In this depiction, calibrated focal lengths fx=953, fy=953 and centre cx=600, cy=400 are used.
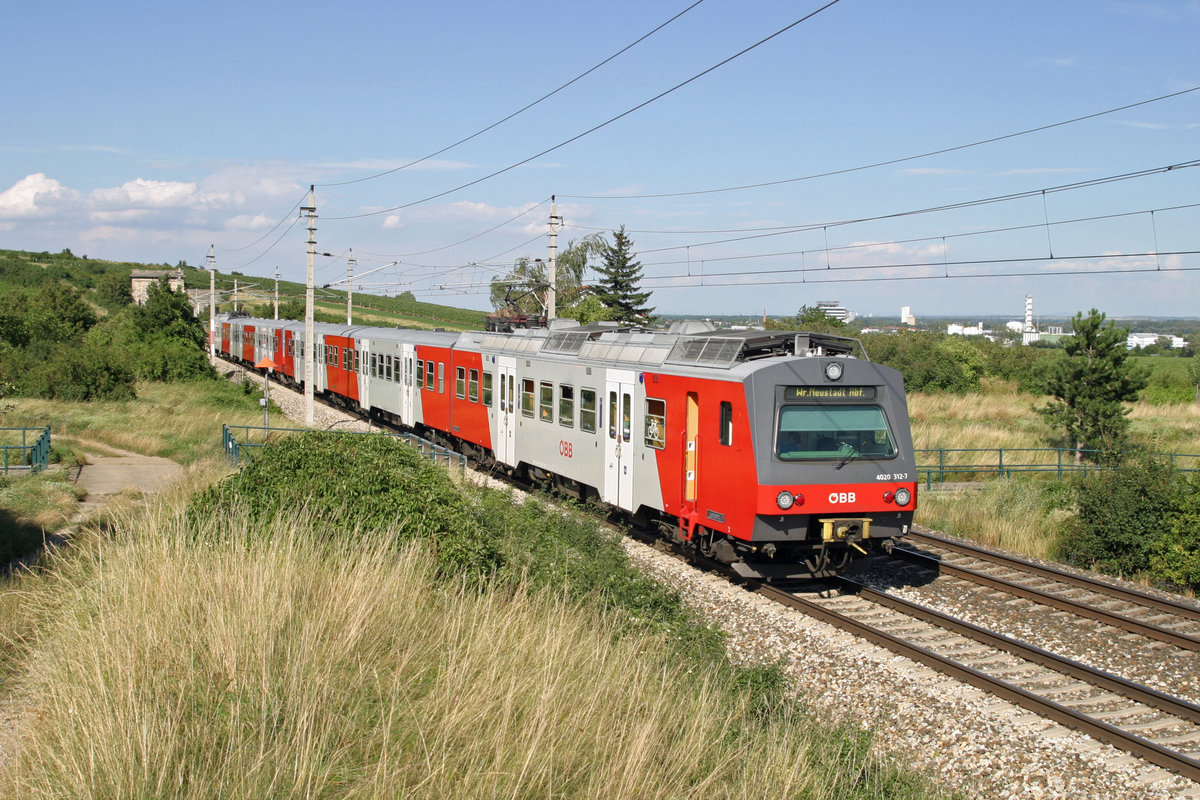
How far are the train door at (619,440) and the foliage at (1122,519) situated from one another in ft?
22.8

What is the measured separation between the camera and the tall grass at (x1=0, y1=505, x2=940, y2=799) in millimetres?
4285

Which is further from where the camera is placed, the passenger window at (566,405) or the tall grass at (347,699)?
the passenger window at (566,405)

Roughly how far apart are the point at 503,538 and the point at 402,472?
2375 mm

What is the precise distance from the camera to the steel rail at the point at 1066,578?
1134cm

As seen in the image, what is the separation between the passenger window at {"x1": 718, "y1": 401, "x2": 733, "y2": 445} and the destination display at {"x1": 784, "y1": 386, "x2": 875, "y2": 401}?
70 cm

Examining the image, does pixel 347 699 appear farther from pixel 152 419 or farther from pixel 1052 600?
pixel 152 419

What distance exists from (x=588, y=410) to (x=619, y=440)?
123 centimetres

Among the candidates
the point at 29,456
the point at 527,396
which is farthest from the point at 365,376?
the point at 527,396

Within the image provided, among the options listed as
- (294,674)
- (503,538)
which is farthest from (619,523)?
(294,674)

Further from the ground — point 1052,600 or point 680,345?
point 680,345

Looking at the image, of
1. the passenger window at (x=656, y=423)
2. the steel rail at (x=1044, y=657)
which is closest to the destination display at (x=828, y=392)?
the passenger window at (x=656, y=423)

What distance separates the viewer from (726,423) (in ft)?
38.1

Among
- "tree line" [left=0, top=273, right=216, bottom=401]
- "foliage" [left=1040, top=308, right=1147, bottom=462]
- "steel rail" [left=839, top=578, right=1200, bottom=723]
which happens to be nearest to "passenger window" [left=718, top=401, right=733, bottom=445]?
"steel rail" [left=839, top=578, right=1200, bottom=723]

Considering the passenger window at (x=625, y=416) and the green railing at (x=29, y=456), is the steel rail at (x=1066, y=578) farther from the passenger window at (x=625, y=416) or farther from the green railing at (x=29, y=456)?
the green railing at (x=29, y=456)
